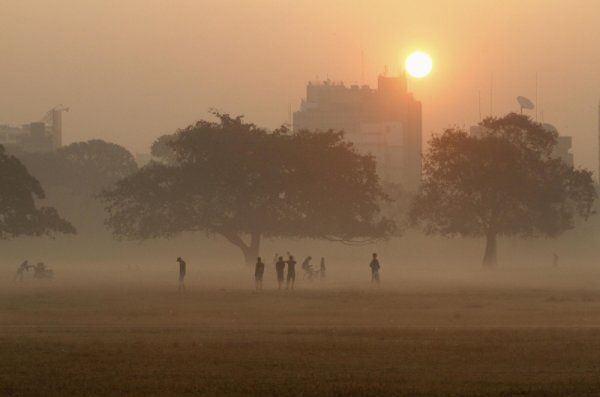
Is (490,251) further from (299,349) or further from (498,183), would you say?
(299,349)

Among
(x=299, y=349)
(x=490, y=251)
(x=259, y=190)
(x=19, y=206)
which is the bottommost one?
(x=299, y=349)

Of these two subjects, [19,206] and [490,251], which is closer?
[19,206]

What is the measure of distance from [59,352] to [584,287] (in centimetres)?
5625

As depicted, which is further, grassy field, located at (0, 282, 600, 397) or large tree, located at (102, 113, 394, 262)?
large tree, located at (102, 113, 394, 262)

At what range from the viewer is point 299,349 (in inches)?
1554

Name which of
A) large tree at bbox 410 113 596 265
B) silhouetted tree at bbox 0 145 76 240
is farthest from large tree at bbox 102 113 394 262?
silhouetted tree at bbox 0 145 76 240

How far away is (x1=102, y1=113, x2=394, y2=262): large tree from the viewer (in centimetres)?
12312

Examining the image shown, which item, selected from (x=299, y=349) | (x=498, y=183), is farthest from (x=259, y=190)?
(x=299, y=349)

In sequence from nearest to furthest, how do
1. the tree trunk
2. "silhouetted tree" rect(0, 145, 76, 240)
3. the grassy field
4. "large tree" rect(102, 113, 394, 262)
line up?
1. the grassy field
2. "silhouetted tree" rect(0, 145, 76, 240)
3. "large tree" rect(102, 113, 394, 262)
4. the tree trunk

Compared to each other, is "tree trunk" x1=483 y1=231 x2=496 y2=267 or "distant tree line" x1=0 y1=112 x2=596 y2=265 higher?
"distant tree line" x1=0 y1=112 x2=596 y2=265

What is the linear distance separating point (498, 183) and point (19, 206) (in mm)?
34181

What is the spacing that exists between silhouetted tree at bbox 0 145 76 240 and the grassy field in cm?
4951

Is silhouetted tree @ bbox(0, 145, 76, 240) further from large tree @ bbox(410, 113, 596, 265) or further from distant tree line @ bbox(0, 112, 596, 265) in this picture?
large tree @ bbox(410, 113, 596, 265)

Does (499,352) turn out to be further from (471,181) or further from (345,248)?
(345,248)
